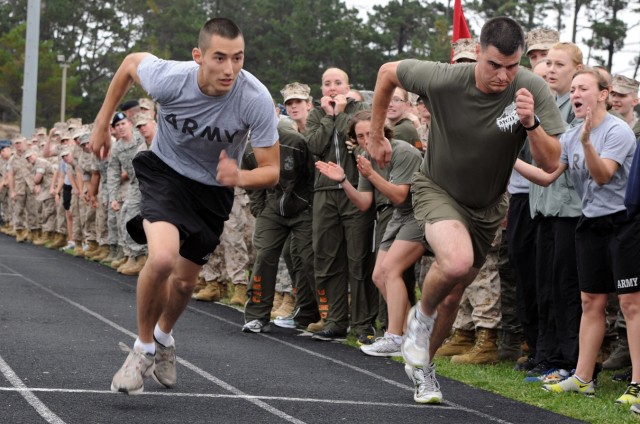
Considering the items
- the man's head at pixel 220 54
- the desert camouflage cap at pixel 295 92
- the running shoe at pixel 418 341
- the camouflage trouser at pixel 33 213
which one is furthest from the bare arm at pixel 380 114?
the camouflage trouser at pixel 33 213

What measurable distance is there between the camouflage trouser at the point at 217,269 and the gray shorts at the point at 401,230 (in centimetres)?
475

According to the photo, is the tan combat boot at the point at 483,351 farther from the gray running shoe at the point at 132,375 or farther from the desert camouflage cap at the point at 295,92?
the gray running shoe at the point at 132,375

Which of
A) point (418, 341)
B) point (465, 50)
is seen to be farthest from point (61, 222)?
point (418, 341)

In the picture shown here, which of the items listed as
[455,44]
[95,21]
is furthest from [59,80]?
[455,44]

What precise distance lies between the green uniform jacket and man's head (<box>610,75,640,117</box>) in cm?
274

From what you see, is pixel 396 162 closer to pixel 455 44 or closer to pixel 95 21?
pixel 455 44

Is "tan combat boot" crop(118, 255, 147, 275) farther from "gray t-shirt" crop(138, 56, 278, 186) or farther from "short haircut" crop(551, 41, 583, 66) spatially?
"gray t-shirt" crop(138, 56, 278, 186)

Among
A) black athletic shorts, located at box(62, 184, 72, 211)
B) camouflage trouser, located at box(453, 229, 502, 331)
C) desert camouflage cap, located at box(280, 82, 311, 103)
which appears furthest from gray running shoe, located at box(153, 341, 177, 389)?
black athletic shorts, located at box(62, 184, 72, 211)

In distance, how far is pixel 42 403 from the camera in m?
6.70

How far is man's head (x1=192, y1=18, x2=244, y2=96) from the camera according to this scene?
6.93 m

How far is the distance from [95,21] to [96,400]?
69035 mm

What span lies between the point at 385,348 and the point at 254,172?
3378mm

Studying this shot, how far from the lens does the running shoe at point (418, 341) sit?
279 inches

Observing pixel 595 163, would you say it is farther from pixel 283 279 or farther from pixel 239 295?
pixel 239 295
